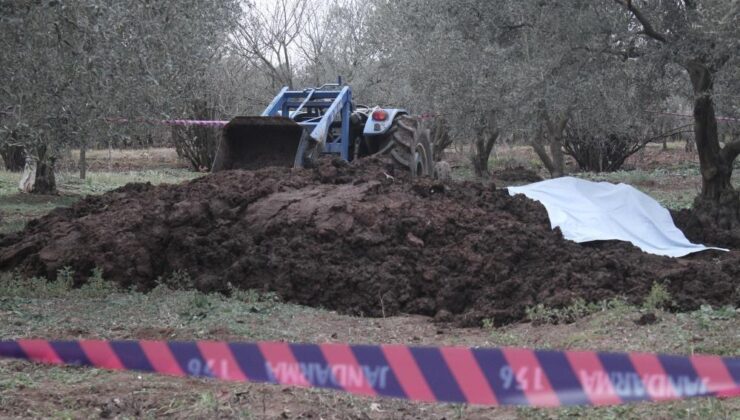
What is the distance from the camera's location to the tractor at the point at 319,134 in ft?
35.6

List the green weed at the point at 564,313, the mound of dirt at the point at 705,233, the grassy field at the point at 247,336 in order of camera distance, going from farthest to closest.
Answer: the mound of dirt at the point at 705,233, the green weed at the point at 564,313, the grassy field at the point at 247,336

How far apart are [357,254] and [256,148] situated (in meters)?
3.74

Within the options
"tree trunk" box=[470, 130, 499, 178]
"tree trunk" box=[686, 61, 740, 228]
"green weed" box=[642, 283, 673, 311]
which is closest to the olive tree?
"tree trunk" box=[686, 61, 740, 228]

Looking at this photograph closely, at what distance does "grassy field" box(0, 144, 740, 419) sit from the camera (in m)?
4.46

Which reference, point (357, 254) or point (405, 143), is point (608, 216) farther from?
point (357, 254)

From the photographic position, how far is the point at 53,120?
744cm

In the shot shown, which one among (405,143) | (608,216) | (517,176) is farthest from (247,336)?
(517,176)

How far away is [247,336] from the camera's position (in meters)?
6.04

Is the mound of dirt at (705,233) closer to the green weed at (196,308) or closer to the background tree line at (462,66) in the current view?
the background tree line at (462,66)

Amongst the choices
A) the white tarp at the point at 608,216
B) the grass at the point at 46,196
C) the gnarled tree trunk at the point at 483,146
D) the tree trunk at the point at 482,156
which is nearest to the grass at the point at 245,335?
the white tarp at the point at 608,216

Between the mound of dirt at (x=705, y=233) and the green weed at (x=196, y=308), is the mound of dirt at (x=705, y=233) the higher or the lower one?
the higher one

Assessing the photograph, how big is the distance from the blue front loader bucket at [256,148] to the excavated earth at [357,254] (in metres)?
1.94

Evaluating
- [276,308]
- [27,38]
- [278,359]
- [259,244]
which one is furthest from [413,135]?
[278,359]

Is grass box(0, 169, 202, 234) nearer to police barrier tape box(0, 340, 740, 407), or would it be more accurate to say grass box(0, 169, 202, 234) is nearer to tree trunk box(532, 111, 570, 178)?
police barrier tape box(0, 340, 740, 407)
